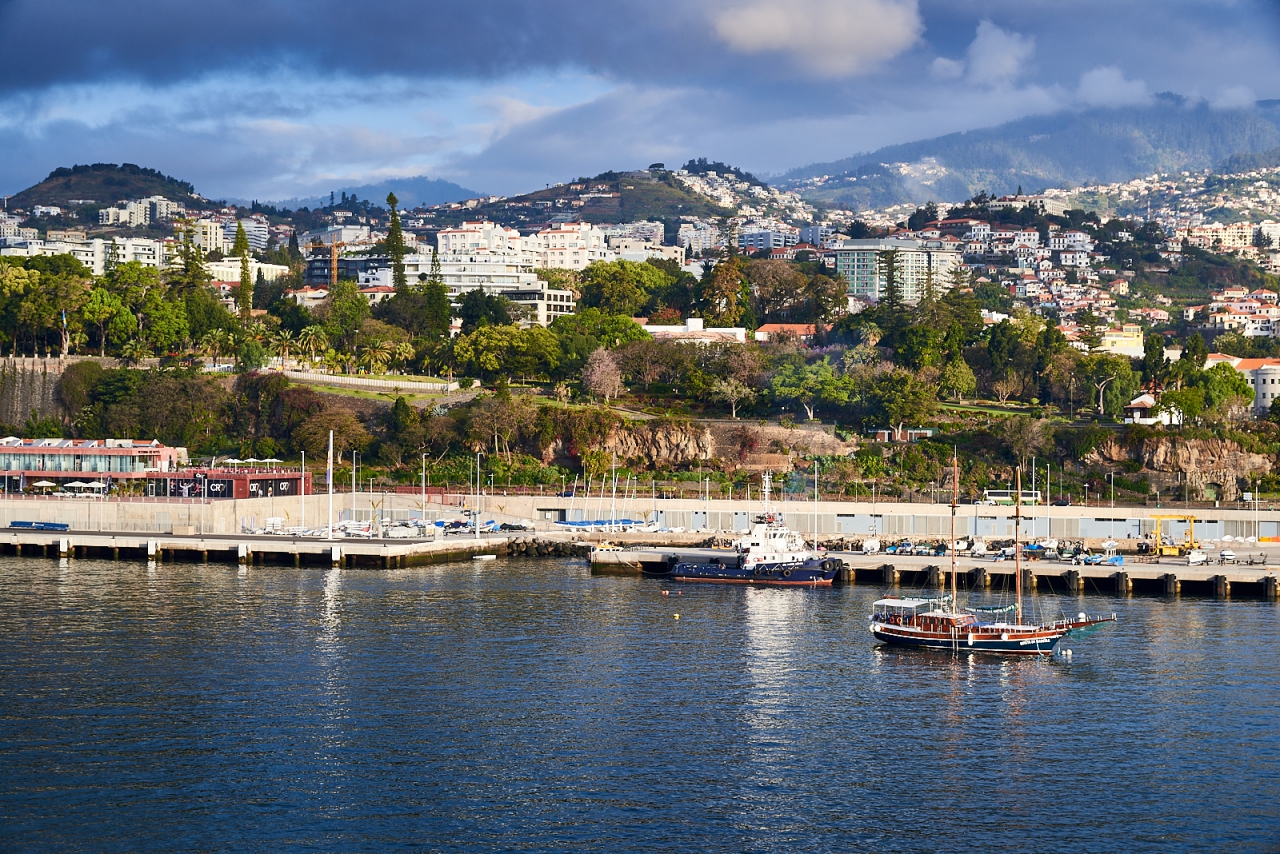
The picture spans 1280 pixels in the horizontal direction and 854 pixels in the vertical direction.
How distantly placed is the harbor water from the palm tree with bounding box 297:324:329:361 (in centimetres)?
6382

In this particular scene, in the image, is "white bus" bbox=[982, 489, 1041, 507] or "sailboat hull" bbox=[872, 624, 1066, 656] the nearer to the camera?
"sailboat hull" bbox=[872, 624, 1066, 656]

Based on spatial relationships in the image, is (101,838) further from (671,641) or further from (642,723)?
(671,641)

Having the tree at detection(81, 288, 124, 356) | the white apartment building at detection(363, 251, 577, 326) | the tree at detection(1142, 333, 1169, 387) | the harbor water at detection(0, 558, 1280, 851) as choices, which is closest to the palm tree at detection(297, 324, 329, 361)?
the tree at detection(81, 288, 124, 356)

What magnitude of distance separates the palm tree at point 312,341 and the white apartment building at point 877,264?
216ft

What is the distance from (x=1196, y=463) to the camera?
303 ft

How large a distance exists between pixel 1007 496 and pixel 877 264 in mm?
77381

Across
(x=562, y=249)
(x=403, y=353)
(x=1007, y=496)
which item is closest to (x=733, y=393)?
(x=1007, y=496)

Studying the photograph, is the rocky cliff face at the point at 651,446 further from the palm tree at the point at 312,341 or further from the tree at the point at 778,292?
the tree at the point at 778,292

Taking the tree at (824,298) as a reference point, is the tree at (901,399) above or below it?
below

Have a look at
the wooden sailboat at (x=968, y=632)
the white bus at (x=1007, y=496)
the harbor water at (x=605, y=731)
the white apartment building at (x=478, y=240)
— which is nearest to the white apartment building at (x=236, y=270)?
the white apartment building at (x=478, y=240)

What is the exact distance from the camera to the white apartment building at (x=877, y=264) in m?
163

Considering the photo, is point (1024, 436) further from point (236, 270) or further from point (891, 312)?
point (236, 270)

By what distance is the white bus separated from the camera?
82312mm

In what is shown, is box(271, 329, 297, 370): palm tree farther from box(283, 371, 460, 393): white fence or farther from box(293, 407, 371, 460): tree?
box(293, 407, 371, 460): tree
